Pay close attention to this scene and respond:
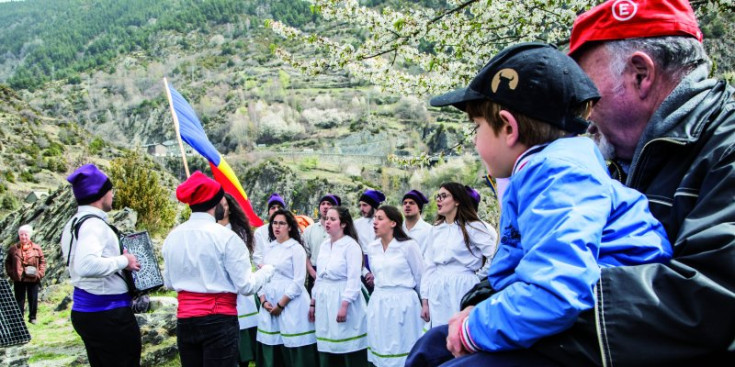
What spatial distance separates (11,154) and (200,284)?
33.2 m

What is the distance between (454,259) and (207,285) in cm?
274

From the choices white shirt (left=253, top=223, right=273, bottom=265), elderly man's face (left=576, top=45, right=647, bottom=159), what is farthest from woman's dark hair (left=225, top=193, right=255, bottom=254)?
elderly man's face (left=576, top=45, right=647, bottom=159)

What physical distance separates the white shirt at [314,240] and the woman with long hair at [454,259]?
8.21 feet

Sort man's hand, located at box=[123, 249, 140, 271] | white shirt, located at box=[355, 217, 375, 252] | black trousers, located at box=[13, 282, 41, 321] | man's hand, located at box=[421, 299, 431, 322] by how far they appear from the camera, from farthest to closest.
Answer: black trousers, located at box=[13, 282, 41, 321]
white shirt, located at box=[355, 217, 375, 252]
man's hand, located at box=[421, 299, 431, 322]
man's hand, located at box=[123, 249, 140, 271]

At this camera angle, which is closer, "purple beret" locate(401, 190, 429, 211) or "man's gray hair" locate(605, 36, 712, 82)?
"man's gray hair" locate(605, 36, 712, 82)

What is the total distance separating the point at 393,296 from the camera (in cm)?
593

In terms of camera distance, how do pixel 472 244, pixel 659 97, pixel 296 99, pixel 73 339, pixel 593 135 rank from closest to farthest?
pixel 659 97
pixel 593 135
pixel 472 244
pixel 73 339
pixel 296 99

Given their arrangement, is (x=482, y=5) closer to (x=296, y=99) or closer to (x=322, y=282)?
(x=322, y=282)

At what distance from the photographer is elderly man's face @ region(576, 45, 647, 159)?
5.30ft

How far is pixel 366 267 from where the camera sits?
7.59 meters

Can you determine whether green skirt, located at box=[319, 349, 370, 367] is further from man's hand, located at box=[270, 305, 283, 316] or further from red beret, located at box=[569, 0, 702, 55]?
red beret, located at box=[569, 0, 702, 55]

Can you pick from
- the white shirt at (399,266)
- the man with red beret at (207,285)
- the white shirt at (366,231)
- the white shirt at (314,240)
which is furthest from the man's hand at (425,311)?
the white shirt at (314,240)

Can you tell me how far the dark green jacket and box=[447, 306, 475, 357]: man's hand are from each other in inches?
8.9

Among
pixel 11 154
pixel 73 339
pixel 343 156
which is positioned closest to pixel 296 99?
pixel 343 156
